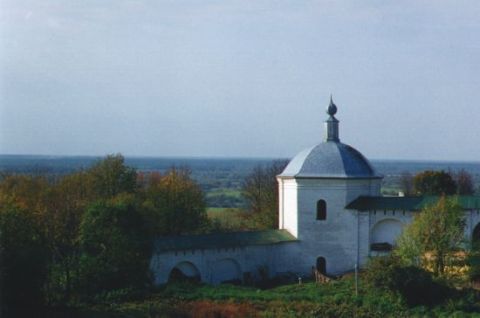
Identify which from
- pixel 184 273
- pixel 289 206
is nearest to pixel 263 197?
pixel 289 206

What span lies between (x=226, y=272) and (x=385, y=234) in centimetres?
771

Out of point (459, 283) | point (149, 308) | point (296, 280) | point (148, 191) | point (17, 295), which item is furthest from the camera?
→ point (148, 191)

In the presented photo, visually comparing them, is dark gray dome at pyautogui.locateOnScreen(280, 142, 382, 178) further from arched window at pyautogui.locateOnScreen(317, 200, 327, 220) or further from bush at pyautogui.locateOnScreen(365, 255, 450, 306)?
bush at pyautogui.locateOnScreen(365, 255, 450, 306)

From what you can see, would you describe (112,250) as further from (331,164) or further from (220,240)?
(331,164)

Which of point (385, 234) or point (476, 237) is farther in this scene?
point (385, 234)

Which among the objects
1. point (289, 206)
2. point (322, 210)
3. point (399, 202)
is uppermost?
point (399, 202)

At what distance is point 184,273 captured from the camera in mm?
36656

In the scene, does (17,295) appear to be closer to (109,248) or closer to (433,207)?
(109,248)

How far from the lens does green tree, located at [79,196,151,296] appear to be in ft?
107

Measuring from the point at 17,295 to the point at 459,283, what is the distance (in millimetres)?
16255

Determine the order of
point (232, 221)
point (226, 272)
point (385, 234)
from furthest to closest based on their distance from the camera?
point (232, 221), point (385, 234), point (226, 272)

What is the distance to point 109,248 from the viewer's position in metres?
32.5

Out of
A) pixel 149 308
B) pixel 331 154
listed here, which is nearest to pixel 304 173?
pixel 331 154

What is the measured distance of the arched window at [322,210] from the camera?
4022 centimetres
